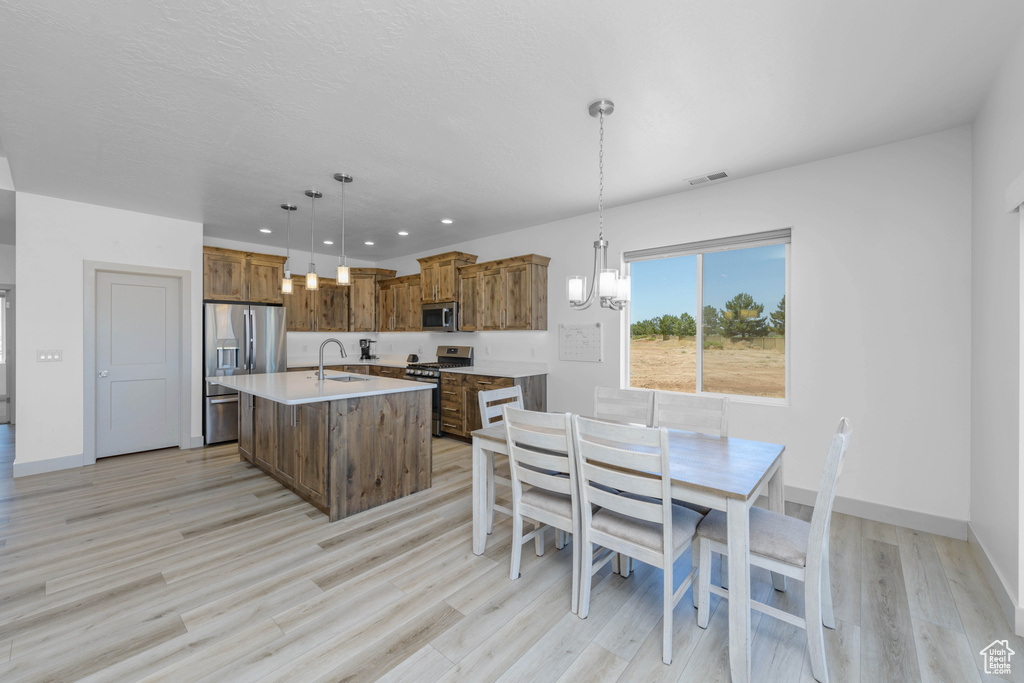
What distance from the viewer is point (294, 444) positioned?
348 cm

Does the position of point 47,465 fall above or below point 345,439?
below

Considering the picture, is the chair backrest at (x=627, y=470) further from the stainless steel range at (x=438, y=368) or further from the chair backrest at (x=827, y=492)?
the stainless steel range at (x=438, y=368)

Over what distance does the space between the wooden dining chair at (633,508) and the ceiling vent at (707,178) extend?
8.96 feet

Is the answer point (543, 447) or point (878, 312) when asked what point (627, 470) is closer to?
point (543, 447)

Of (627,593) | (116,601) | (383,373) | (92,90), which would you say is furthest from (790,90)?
(383,373)

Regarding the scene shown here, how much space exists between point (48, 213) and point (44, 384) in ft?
5.50

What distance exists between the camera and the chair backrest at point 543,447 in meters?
2.01

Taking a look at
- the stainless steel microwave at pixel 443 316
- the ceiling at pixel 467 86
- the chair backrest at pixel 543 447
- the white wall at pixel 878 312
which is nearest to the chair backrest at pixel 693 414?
the chair backrest at pixel 543 447

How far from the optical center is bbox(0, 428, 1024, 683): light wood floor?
171 cm

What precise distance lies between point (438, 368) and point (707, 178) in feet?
12.3

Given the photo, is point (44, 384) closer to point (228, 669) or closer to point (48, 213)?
point (48, 213)

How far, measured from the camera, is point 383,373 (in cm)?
679

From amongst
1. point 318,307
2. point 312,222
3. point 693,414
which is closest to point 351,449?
point 693,414

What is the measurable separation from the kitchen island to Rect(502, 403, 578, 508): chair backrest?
4.79 ft
